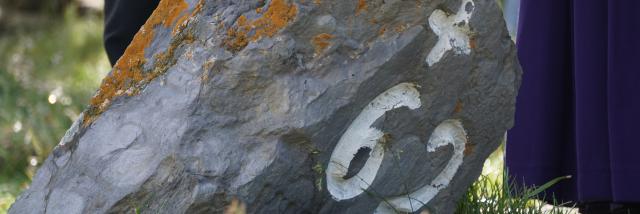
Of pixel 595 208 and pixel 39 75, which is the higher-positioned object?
pixel 595 208

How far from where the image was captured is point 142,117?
1.64 m

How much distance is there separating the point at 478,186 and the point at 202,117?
2.49 feet

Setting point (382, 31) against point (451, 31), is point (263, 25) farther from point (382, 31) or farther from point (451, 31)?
point (451, 31)

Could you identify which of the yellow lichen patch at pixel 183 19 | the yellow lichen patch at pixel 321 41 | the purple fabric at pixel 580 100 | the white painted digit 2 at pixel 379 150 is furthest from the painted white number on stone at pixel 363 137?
the purple fabric at pixel 580 100

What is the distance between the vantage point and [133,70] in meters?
1.70

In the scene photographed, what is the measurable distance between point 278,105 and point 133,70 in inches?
10.8

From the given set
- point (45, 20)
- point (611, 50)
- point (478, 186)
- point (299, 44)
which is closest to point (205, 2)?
point (299, 44)

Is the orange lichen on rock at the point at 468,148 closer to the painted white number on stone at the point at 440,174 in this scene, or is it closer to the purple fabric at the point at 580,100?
the painted white number on stone at the point at 440,174

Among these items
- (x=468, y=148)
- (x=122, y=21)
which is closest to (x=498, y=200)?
(x=468, y=148)

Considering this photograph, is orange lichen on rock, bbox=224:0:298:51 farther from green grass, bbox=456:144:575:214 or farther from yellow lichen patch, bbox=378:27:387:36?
green grass, bbox=456:144:575:214

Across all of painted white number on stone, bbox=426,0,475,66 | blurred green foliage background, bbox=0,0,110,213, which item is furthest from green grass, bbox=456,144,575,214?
blurred green foliage background, bbox=0,0,110,213

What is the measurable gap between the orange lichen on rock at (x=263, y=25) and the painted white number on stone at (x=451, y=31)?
25cm

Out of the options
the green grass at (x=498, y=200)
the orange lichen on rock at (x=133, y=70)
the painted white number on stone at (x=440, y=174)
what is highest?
the orange lichen on rock at (x=133, y=70)

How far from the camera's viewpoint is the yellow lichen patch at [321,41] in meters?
1.61
